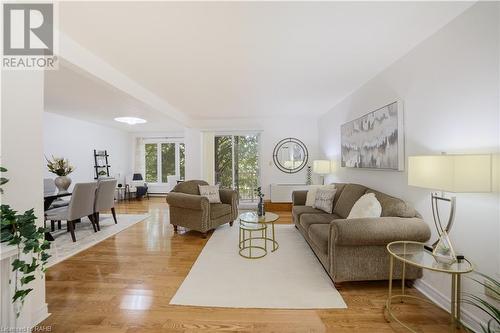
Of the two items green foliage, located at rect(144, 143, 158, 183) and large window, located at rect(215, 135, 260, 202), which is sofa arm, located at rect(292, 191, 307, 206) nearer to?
large window, located at rect(215, 135, 260, 202)

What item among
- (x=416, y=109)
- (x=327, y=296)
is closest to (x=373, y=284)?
(x=327, y=296)

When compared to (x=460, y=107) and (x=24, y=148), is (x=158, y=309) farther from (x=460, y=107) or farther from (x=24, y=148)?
(x=460, y=107)

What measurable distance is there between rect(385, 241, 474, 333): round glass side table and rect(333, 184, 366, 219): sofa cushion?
3.68 ft

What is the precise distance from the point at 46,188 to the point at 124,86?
2.94 m

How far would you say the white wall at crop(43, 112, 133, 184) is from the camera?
536 centimetres

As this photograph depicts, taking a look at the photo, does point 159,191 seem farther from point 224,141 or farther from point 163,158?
point 224,141

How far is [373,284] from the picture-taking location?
2305 millimetres

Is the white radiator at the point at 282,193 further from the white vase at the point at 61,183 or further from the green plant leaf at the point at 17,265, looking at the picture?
the green plant leaf at the point at 17,265

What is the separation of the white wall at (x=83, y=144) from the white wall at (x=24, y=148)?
4590 millimetres

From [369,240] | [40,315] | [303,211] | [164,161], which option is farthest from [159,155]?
[369,240]

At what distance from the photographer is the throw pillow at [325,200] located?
358cm

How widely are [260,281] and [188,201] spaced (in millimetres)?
1898

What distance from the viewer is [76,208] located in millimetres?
3615

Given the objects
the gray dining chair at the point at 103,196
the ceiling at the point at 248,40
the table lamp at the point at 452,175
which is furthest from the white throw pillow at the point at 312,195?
the gray dining chair at the point at 103,196
